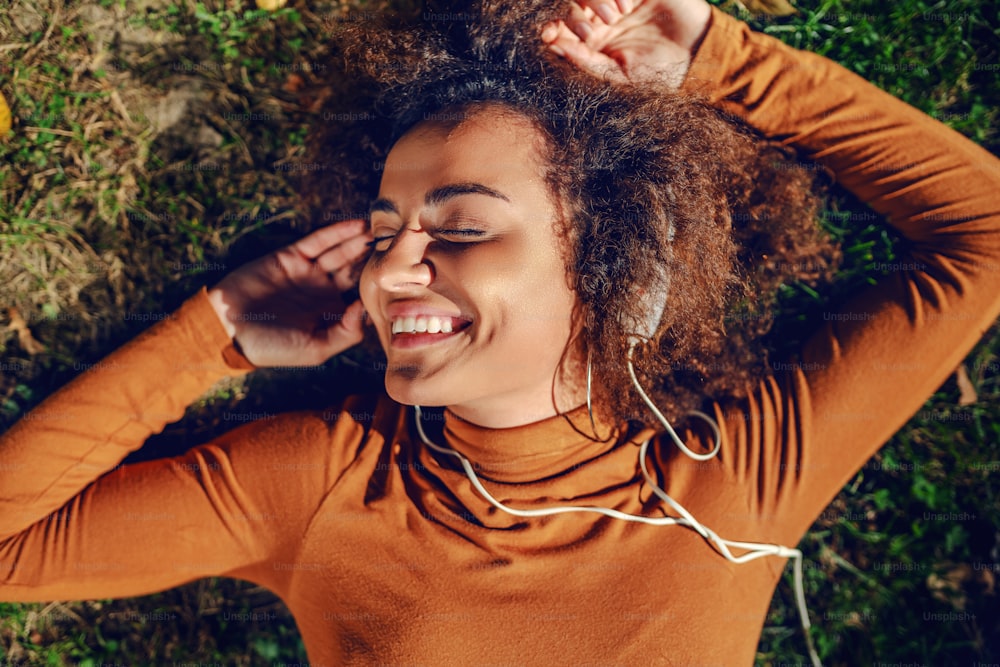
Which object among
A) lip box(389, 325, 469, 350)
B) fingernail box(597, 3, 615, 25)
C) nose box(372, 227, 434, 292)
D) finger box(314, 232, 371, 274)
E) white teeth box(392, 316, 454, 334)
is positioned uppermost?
fingernail box(597, 3, 615, 25)

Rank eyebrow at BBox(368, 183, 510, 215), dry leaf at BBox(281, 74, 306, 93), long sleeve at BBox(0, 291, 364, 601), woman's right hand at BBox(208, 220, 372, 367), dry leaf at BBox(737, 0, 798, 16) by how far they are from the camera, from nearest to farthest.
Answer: eyebrow at BBox(368, 183, 510, 215)
long sleeve at BBox(0, 291, 364, 601)
woman's right hand at BBox(208, 220, 372, 367)
dry leaf at BBox(737, 0, 798, 16)
dry leaf at BBox(281, 74, 306, 93)

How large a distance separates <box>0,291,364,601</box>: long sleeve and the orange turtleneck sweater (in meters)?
0.01

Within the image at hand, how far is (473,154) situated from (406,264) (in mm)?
536

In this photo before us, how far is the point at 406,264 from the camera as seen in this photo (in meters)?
2.78

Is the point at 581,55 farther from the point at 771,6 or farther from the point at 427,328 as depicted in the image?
the point at 427,328

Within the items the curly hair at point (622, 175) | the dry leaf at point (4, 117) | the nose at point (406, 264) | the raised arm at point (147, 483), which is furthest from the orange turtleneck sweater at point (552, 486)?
the dry leaf at point (4, 117)

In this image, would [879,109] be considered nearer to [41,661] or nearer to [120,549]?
[120,549]

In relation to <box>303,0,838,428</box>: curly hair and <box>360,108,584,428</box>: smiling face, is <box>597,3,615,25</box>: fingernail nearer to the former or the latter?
<box>303,0,838,428</box>: curly hair

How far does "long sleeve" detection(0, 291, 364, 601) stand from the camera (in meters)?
3.09

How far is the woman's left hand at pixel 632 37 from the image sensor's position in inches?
126

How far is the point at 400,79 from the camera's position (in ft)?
10.8

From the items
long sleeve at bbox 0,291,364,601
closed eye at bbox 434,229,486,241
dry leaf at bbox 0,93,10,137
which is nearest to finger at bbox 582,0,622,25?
closed eye at bbox 434,229,486,241

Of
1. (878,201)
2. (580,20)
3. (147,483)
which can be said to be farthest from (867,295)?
(147,483)

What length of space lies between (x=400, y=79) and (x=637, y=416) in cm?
206
